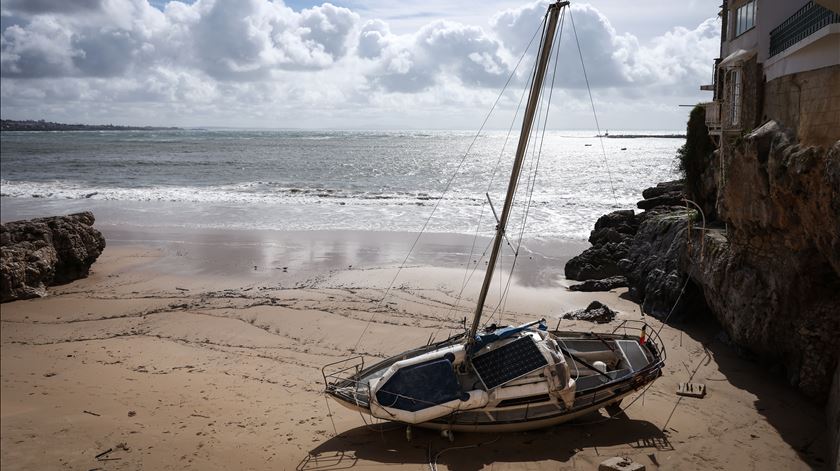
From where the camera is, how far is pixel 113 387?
13.1 metres

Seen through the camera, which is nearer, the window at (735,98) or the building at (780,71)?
the building at (780,71)

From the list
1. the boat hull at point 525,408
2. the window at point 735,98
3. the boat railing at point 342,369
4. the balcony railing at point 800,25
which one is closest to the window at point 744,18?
the window at point 735,98

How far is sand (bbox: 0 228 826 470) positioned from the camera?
1088 cm

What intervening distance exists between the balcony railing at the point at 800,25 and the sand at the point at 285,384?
25.2ft

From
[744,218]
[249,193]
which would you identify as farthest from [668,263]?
[249,193]

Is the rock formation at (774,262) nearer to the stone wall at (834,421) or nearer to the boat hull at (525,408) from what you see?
the stone wall at (834,421)

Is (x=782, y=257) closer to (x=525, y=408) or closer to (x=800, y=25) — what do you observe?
(x=800, y=25)

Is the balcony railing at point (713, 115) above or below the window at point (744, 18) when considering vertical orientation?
below

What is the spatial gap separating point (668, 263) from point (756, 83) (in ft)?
18.9

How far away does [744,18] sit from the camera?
1934 cm

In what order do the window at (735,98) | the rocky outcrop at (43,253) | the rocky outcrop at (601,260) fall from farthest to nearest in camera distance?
1. the rocky outcrop at (601,260)
2. the rocky outcrop at (43,253)
3. the window at (735,98)

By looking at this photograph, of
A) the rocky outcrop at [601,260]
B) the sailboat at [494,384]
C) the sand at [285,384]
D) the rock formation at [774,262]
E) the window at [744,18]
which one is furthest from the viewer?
the rocky outcrop at [601,260]

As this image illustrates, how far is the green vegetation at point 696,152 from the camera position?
21797 mm

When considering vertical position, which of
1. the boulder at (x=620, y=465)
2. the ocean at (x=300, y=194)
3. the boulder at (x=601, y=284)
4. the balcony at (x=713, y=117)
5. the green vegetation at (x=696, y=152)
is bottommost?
the boulder at (x=620, y=465)
